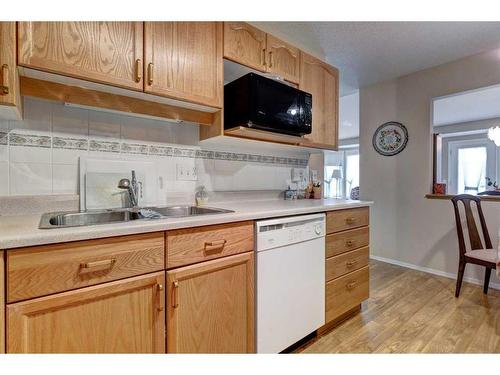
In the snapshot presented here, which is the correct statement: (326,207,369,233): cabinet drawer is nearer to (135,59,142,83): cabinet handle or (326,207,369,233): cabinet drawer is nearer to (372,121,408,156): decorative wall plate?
(135,59,142,83): cabinet handle

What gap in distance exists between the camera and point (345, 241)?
5.96 feet

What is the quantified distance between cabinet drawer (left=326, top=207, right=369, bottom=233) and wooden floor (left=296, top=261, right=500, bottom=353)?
69cm

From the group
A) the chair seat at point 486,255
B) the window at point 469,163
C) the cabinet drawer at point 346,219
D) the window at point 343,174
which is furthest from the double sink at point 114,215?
the window at point 469,163

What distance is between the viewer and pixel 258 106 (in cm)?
152

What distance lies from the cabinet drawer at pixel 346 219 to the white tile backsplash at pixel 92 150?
28.5 inches

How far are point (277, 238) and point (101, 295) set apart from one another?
82 centimetres

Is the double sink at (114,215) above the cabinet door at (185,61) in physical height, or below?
below

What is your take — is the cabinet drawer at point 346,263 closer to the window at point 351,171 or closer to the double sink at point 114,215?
the double sink at point 114,215

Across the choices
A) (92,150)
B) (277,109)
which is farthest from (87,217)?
(277,109)

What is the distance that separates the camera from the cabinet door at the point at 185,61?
4.20 ft

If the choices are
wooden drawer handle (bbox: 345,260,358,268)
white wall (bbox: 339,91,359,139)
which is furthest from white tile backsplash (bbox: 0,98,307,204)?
white wall (bbox: 339,91,359,139)

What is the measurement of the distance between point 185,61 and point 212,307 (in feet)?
4.10

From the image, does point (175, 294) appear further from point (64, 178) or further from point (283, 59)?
point (283, 59)
